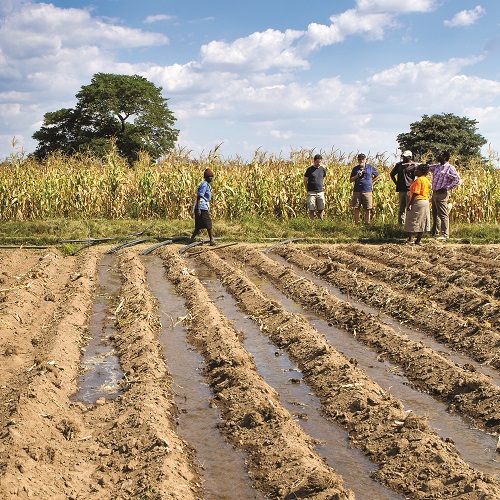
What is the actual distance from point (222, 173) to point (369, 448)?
13457 millimetres

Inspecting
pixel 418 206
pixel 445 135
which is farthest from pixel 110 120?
pixel 418 206

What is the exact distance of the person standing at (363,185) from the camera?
14.8 meters

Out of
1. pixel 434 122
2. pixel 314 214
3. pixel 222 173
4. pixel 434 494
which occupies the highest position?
pixel 434 122

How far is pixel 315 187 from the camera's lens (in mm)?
15461

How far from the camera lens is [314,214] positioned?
52.9 ft

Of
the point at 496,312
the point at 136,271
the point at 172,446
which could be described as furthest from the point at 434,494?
the point at 136,271

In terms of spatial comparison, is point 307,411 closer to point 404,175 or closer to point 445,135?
point 404,175

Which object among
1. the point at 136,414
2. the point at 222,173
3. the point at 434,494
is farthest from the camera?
the point at 222,173

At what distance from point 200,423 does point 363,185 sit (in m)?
10.7

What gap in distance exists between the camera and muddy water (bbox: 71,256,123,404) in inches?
223

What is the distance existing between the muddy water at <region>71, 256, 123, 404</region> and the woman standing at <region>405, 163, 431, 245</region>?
632 cm

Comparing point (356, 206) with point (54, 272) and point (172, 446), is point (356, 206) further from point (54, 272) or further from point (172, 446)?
point (172, 446)

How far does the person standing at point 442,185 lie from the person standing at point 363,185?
1.51 metres

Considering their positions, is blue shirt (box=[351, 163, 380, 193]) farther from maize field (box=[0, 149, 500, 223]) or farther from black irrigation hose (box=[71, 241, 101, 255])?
black irrigation hose (box=[71, 241, 101, 255])
